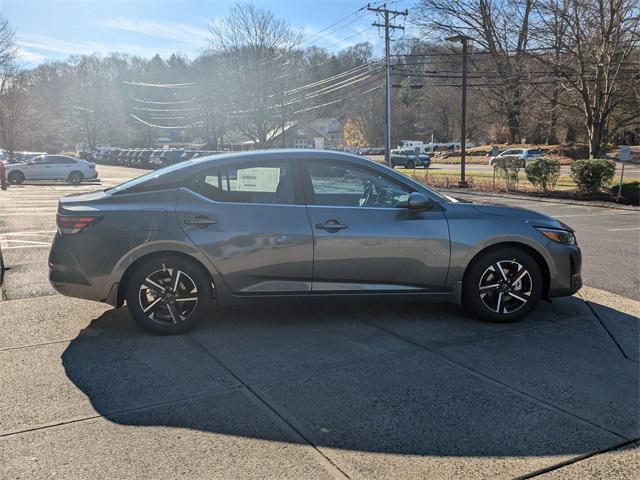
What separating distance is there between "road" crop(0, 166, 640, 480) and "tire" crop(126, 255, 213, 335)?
163mm

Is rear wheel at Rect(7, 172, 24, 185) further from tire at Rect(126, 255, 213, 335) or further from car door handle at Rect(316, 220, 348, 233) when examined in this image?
car door handle at Rect(316, 220, 348, 233)

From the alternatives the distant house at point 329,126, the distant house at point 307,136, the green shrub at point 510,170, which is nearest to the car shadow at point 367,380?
the green shrub at point 510,170

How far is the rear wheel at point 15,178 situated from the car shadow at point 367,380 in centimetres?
2590

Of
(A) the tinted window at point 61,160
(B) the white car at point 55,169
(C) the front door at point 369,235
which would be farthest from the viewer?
(A) the tinted window at point 61,160

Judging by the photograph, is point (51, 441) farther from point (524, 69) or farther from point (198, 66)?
point (198, 66)

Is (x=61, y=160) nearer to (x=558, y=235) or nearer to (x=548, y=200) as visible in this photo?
(x=548, y=200)

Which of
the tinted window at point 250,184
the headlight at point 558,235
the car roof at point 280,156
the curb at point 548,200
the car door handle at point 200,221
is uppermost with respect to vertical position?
the car roof at point 280,156

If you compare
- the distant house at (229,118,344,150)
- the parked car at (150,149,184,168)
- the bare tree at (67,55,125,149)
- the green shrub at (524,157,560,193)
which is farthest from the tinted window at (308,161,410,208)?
the bare tree at (67,55,125,149)

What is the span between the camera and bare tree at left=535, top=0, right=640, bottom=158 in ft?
82.9

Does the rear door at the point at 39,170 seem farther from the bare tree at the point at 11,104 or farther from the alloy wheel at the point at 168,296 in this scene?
the alloy wheel at the point at 168,296

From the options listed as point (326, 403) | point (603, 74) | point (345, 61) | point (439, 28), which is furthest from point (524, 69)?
point (326, 403)

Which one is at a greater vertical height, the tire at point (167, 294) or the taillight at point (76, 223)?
the taillight at point (76, 223)

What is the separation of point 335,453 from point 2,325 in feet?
12.0

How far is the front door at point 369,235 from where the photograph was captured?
15.6ft
